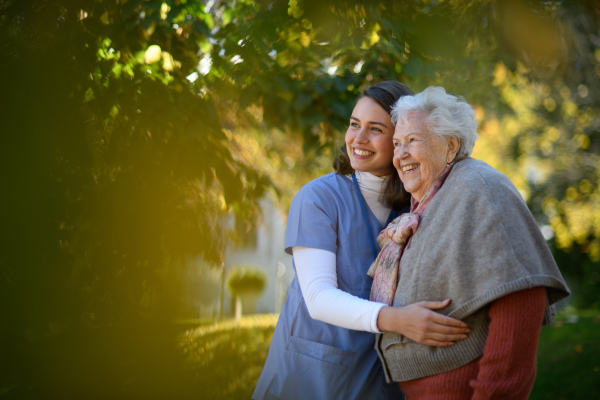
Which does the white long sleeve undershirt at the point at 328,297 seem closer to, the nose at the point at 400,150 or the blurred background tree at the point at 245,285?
the nose at the point at 400,150

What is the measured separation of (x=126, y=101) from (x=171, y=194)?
1.54ft

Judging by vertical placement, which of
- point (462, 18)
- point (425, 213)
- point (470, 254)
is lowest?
point (470, 254)

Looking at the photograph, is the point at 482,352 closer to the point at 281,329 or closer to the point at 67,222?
the point at 281,329

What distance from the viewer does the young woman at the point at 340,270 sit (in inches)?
71.4

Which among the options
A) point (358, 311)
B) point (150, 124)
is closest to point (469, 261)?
point (358, 311)

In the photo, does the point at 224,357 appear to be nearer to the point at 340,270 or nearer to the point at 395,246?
the point at 340,270

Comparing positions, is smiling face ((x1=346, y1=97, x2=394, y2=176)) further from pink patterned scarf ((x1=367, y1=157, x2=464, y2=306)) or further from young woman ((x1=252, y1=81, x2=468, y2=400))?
pink patterned scarf ((x1=367, y1=157, x2=464, y2=306))

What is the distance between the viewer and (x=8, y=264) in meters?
1.88

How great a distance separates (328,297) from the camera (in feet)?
5.65

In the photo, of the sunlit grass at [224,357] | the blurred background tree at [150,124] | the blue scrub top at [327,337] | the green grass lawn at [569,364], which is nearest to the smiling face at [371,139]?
the blue scrub top at [327,337]

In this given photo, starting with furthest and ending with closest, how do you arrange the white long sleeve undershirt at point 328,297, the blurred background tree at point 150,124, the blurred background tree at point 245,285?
the blurred background tree at point 245,285, the blurred background tree at point 150,124, the white long sleeve undershirt at point 328,297

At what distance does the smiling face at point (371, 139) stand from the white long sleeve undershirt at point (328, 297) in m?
0.42

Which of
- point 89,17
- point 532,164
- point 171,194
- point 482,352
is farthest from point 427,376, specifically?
point 532,164

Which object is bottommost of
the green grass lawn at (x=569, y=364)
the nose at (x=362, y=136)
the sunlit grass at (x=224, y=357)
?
the green grass lawn at (x=569, y=364)
